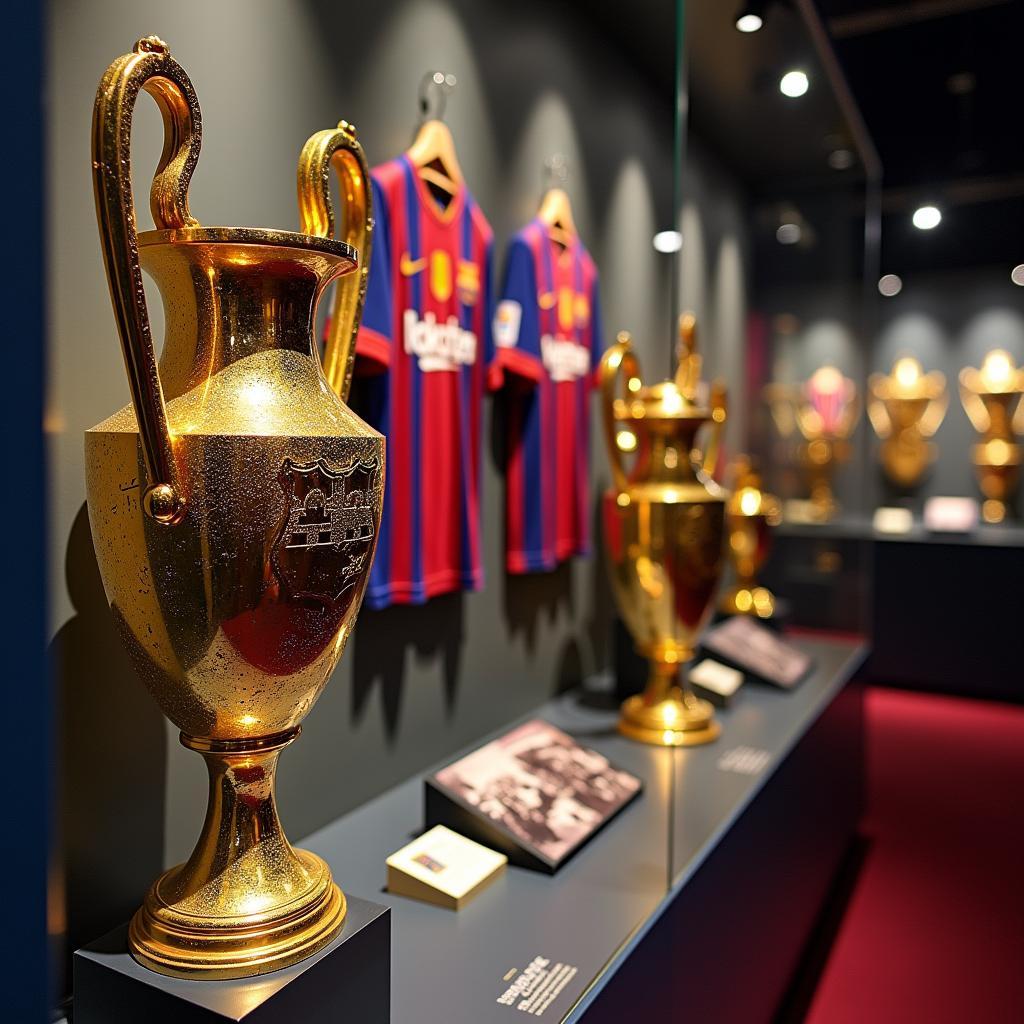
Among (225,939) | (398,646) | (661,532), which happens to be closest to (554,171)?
(661,532)

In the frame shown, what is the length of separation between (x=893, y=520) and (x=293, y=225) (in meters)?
4.99

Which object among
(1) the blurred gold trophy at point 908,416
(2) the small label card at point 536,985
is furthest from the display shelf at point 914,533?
(2) the small label card at point 536,985

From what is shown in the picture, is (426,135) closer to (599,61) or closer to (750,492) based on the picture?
(599,61)

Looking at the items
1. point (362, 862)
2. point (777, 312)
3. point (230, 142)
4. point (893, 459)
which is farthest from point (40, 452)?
point (893, 459)

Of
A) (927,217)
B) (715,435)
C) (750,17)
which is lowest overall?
(715,435)

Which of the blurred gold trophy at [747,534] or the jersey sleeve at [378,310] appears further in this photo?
the blurred gold trophy at [747,534]

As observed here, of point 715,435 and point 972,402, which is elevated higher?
point 972,402

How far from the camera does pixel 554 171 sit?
2.59 meters

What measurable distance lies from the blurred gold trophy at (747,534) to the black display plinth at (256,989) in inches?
95.9

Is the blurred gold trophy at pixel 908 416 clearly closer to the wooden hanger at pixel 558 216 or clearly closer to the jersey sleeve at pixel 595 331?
the jersey sleeve at pixel 595 331

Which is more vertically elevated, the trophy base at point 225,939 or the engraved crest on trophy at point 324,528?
the engraved crest on trophy at point 324,528

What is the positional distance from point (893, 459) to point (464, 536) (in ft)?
15.7

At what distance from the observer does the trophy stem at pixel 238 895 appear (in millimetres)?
1014

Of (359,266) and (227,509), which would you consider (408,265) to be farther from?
(227,509)
